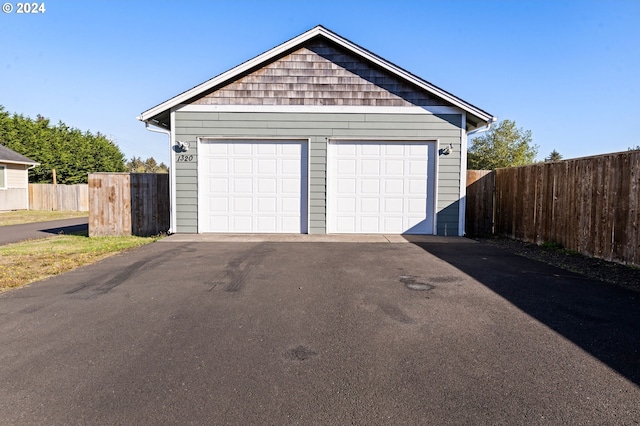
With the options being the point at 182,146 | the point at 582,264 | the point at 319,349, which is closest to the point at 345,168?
the point at 182,146

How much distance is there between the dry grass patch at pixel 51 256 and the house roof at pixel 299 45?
144 inches

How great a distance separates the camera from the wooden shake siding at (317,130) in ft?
32.4

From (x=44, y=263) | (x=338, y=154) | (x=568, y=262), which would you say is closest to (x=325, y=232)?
(x=338, y=154)

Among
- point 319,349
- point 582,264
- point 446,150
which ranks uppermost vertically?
point 446,150

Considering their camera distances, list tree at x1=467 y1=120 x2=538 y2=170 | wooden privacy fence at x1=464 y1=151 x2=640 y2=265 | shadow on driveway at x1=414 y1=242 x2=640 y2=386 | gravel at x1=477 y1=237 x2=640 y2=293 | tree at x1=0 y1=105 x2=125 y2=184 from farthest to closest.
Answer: tree at x1=467 y1=120 x2=538 y2=170 → tree at x1=0 y1=105 x2=125 y2=184 → wooden privacy fence at x1=464 y1=151 x2=640 y2=265 → gravel at x1=477 y1=237 x2=640 y2=293 → shadow on driveway at x1=414 y1=242 x2=640 y2=386

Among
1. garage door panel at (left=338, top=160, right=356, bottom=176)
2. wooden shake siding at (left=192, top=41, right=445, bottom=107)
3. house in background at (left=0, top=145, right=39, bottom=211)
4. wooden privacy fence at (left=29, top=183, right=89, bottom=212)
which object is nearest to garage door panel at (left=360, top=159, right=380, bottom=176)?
garage door panel at (left=338, top=160, right=356, bottom=176)

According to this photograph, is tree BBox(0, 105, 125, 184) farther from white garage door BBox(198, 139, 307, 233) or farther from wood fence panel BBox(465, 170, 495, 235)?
wood fence panel BBox(465, 170, 495, 235)

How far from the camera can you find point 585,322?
371 centimetres

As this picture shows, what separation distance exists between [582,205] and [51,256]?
1076cm

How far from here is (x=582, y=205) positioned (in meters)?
7.23

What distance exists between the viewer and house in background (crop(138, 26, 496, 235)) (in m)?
9.85

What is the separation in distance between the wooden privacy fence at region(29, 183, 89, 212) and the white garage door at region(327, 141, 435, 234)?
21011 millimetres

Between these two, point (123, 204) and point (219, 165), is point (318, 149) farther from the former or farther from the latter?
point (123, 204)

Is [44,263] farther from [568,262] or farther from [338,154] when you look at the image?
[568,262]
